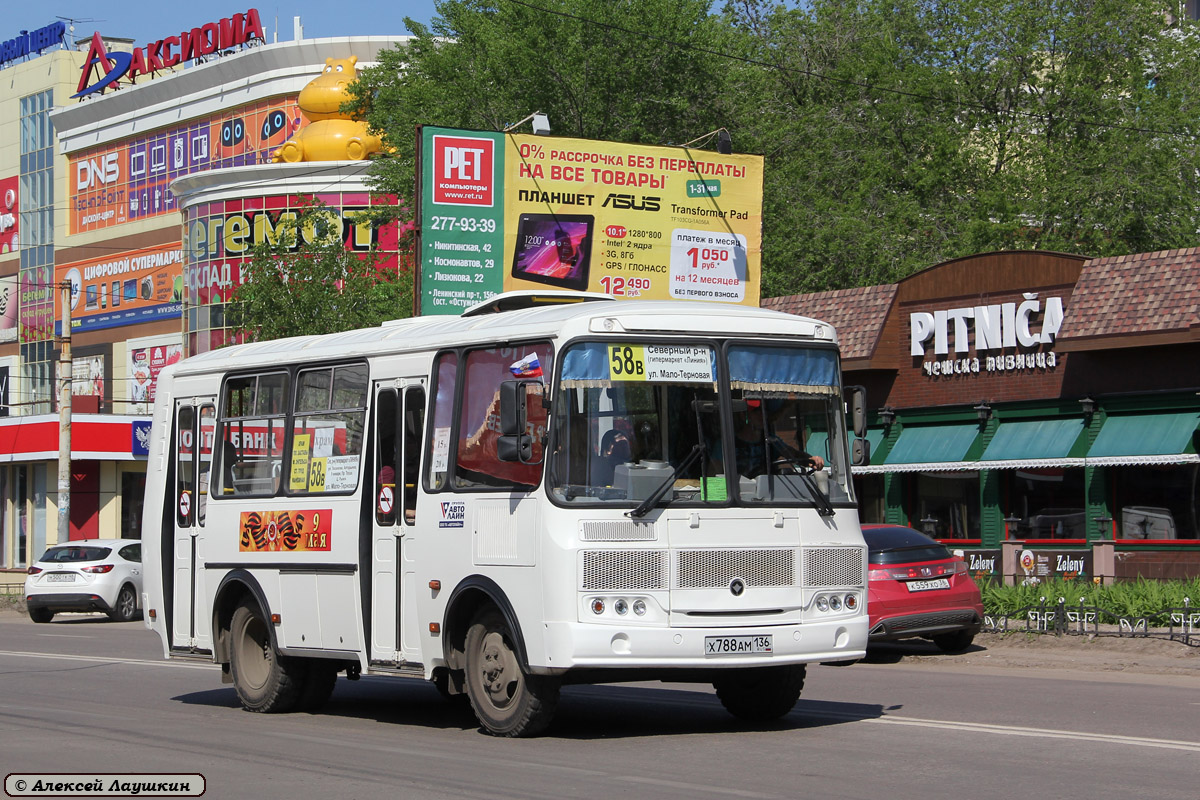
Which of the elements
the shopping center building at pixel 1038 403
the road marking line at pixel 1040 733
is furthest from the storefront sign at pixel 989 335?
the road marking line at pixel 1040 733

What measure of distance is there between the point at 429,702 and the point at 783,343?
196 inches

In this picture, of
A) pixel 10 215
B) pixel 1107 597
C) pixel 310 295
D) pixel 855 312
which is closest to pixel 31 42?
pixel 10 215

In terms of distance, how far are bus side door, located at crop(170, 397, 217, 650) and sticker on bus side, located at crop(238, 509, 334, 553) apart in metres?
0.78

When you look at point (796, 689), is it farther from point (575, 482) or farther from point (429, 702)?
point (429, 702)

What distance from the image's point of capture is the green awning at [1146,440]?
1027 inches

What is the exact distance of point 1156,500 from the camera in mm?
27172

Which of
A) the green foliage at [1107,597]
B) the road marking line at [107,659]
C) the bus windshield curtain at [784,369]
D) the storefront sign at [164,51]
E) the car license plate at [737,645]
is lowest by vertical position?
the road marking line at [107,659]

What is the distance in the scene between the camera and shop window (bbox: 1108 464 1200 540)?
1048 inches

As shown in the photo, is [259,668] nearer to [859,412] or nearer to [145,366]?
[859,412]

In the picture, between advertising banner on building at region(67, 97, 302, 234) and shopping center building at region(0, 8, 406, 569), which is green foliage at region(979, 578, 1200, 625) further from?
advertising banner on building at region(67, 97, 302, 234)

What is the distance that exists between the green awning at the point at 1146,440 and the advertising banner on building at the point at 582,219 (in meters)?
6.31

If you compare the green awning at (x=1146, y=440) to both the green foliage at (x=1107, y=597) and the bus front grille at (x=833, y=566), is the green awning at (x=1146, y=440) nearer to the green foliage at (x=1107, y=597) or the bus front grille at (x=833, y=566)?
the green foliage at (x=1107, y=597)

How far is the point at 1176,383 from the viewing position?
87.2ft

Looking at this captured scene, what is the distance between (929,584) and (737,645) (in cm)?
849
